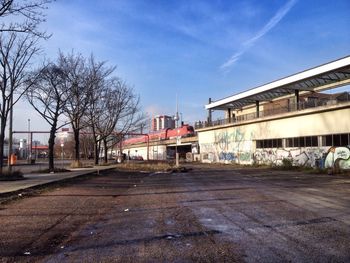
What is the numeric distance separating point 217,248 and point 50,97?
3194cm

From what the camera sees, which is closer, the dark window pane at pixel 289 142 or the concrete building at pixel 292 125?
the concrete building at pixel 292 125

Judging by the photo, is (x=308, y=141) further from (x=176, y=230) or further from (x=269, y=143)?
(x=176, y=230)

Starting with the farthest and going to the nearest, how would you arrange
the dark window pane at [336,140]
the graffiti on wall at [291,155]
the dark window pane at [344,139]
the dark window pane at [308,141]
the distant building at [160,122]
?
1. the distant building at [160,122]
2. the dark window pane at [308,141]
3. the graffiti on wall at [291,155]
4. the dark window pane at [336,140]
5. the dark window pane at [344,139]

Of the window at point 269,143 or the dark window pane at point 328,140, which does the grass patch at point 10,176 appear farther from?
the window at point 269,143

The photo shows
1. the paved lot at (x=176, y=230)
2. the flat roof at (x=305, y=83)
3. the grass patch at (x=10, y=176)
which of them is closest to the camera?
the paved lot at (x=176, y=230)

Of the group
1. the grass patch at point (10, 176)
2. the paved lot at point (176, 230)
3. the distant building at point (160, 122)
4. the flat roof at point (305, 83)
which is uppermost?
the distant building at point (160, 122)

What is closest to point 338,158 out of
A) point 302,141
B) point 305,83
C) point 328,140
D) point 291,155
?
point 328,140

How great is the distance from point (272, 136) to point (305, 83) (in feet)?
22.8

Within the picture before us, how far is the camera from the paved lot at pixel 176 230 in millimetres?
6840

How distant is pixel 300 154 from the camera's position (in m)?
43.2

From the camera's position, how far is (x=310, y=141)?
41.6 metres

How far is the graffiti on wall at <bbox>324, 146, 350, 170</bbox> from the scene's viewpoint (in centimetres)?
3609

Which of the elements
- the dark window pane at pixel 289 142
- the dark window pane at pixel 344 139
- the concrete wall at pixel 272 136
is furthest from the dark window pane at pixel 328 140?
the dark window pane at pixel 289 142

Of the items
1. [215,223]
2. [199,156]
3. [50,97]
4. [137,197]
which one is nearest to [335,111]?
[50,97]
